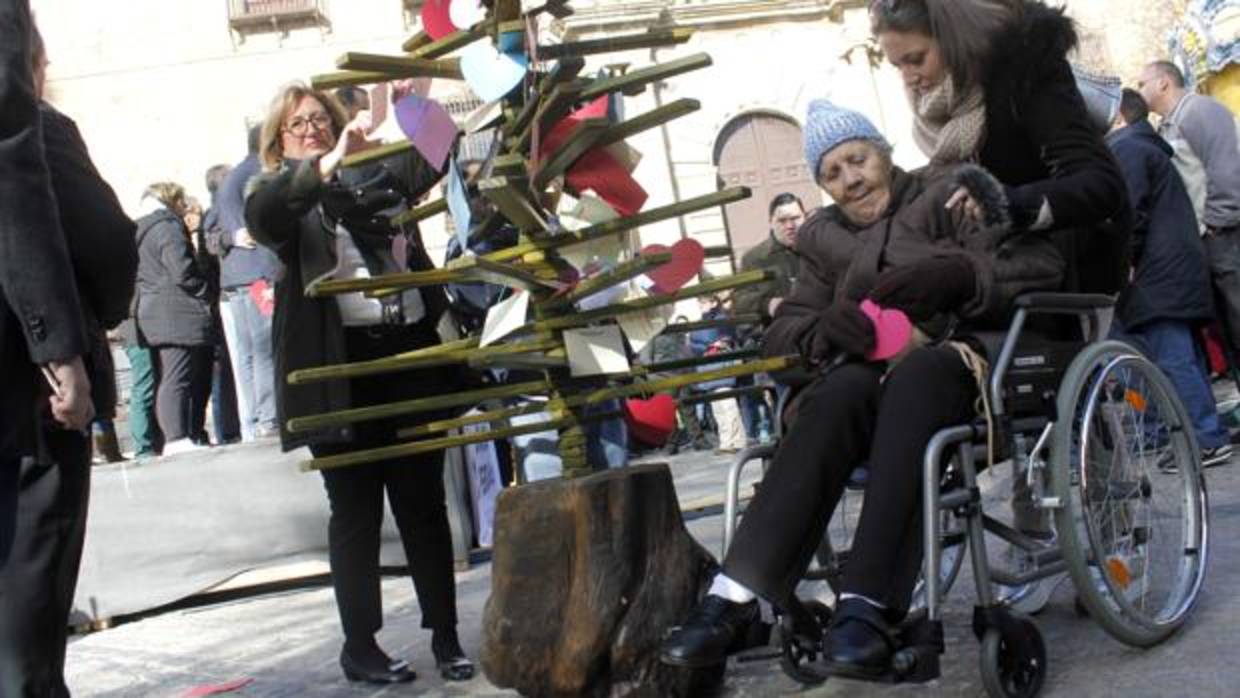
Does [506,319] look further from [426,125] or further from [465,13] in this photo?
[465,13]

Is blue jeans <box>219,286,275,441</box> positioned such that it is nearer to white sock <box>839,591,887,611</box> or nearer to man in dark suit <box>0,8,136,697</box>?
man in dark suit <box>0,8,136,697</box>

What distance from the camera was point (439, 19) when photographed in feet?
11.1

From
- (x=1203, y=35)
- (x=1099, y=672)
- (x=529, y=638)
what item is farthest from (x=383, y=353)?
(x=1203, y=35)

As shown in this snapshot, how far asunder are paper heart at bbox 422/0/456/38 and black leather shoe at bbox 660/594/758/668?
4.71ft

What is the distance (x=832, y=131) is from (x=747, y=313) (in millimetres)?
596

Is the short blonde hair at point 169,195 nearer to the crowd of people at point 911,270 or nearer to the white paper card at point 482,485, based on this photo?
the white paper card at point 482,485

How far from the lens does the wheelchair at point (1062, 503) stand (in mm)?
2844

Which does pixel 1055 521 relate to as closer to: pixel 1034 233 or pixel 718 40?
pixel 1034 233

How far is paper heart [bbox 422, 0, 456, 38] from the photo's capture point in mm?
3385

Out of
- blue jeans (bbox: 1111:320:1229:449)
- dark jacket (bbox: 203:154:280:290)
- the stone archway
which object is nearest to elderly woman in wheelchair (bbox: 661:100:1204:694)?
blue jeans (bbox: 1111:320:1229:449)

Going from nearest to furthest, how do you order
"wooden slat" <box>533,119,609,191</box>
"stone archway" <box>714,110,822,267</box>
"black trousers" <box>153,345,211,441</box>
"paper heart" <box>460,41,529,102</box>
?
"wooden slat" <box>533,119,609,191</box>
"paper heart" <box>460,41,529,102</box>
"black trousers" <box>153,345,211,441</box>
"stone archway" <box>714,110,822,267</box>

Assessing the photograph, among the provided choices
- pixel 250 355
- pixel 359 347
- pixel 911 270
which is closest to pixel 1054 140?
pixel 911 270

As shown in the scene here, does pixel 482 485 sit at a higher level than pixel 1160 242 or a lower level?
lower

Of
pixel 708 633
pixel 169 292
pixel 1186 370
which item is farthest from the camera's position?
pixel 169 292
